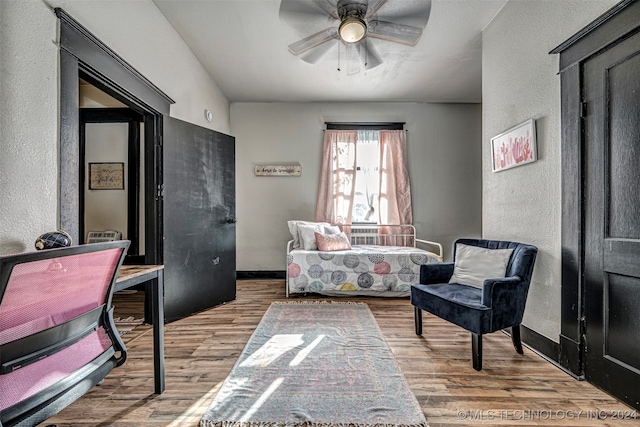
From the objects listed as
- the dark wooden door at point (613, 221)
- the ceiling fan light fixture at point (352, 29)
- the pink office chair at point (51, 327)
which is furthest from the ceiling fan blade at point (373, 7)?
the pink office chair at point (51, 327)

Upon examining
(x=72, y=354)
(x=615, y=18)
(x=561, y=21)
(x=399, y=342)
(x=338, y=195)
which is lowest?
(x=399, y=342)

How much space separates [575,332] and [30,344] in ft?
8.37

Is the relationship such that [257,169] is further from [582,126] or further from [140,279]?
[582,126]

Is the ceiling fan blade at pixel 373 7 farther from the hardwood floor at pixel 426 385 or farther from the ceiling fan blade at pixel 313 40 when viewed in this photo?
the hardwood floor at pixel 426 385

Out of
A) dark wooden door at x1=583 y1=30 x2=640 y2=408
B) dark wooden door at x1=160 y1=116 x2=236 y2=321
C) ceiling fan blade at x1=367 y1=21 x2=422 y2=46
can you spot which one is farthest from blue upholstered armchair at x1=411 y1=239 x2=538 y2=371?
dark wooden door at x1=160 y1=116 x2=236 y2=321

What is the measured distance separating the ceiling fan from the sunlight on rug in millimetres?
2140

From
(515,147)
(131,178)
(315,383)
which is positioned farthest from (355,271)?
(131,178)

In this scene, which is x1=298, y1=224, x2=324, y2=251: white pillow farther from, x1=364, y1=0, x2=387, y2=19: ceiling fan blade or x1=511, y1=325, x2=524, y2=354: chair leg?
x1=364, y1=0, x2=387, y2=19: ceiling fan blade

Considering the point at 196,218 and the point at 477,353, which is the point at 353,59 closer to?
the point at 196,218

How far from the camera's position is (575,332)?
179 cm

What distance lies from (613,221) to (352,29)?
1.88m

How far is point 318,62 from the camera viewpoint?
10.8 ft

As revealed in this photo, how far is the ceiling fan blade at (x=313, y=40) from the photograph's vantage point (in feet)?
7.18

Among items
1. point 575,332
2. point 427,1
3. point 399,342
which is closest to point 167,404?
point 399,342
